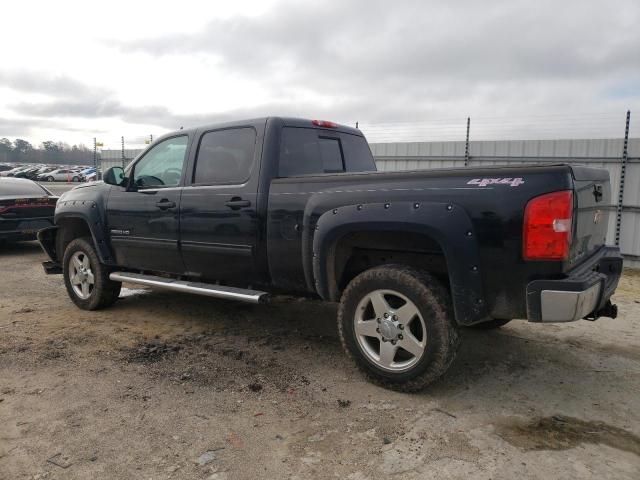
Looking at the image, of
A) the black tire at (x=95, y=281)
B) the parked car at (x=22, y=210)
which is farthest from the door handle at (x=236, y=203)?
the parked car at (x=22, y=210)

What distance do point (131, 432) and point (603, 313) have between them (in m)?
3.24

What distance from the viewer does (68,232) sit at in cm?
612

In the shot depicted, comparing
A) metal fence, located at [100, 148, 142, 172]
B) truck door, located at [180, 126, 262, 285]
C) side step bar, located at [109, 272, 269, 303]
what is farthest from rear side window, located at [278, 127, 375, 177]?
metal fence, located at [100, 148, 142, 172]

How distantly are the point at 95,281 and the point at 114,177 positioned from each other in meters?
1.20

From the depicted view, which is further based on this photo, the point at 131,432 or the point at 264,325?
the point at 264,325

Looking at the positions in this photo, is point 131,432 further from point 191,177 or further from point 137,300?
point 137,300

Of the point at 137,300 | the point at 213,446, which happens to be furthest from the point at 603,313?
the point at 137,300

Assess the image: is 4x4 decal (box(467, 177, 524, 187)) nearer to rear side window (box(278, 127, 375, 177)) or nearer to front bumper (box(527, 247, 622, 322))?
front bumper (box(527, 247, 622, 322))

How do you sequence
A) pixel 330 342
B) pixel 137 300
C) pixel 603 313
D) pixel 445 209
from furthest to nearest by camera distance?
pixel 137 300 < pixel 330 342 < pixel 603 313 < pixel 445 209

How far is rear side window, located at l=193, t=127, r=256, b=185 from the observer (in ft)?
14.5

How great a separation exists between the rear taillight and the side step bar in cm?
210

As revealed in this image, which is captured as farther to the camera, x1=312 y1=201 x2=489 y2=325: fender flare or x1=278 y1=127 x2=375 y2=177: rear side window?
x1=278 y1=127 x2=375 y2=177: rear side window

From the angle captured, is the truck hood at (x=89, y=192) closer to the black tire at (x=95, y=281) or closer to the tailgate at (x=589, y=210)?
the black tire at (x=95, y=281)

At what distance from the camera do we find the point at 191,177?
479 centimetres
